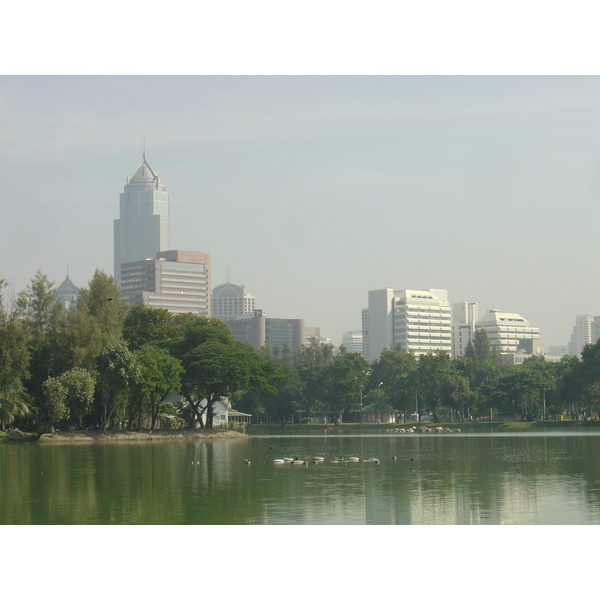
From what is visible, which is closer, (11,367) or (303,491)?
(303,491)

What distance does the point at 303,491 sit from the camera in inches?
762

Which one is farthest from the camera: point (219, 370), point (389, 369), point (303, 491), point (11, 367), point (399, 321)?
point (399, 321)

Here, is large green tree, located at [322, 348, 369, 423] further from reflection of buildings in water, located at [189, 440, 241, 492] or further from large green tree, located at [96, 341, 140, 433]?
reflection of buildings in water, located at [189, 440, 241, 492]

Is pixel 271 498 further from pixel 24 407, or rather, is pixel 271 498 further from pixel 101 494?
pixel 24 407

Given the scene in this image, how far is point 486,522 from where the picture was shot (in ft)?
47.2

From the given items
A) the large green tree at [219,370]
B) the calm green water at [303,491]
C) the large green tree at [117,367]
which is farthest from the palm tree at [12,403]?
the calm green water at [303,491]

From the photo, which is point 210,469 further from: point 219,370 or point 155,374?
point 219,370

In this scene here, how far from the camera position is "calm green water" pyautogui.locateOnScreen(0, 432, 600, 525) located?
49.6 feet

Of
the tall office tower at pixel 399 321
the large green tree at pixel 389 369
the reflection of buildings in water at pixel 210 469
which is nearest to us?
the reflection of buildings in water at pixel 210 469

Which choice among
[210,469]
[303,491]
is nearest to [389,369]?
[210,469]

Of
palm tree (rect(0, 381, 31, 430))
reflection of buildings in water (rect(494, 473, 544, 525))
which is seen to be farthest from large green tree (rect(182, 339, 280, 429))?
reflection of buildings in water (rect(494, 473, 544, 525))

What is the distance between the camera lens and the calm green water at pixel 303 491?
596 inches

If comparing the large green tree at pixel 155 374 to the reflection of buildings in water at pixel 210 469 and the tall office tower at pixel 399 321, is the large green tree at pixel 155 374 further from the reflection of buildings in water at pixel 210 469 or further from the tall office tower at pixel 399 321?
the tall office tower at pixel 399 321

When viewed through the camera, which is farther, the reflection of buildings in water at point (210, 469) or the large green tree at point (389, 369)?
the large green tree at point (389, 369)
